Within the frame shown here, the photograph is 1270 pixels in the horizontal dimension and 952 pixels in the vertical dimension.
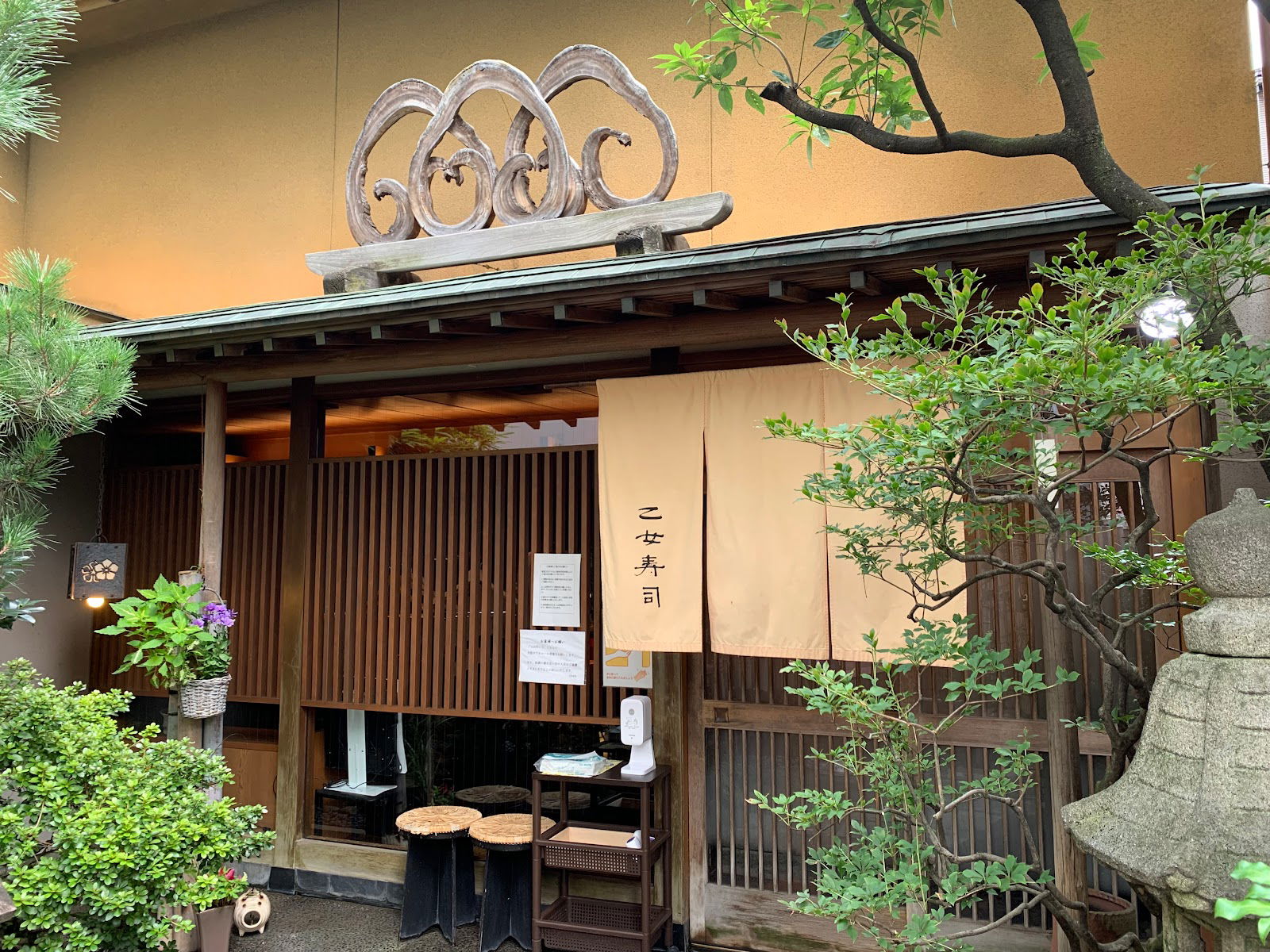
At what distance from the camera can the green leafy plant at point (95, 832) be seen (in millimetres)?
4121

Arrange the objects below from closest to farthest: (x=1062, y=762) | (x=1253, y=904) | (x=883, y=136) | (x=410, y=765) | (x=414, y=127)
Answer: (x=1253, y=904) < (x=883, y=136) < (x=1062, y=762) < (x=410, y=765) < (x=414, y=127)

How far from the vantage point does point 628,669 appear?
571 centimetres

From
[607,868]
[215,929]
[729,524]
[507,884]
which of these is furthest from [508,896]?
[729,524]

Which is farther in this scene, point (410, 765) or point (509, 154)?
point (410, 765)

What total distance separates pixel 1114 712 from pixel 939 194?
12.5 feet

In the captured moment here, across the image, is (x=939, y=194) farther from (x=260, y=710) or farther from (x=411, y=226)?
(x=260, y=710)

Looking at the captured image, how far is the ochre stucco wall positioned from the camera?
556cm

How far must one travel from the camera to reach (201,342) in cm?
541

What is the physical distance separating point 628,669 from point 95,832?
2.97 m

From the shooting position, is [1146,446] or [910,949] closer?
[910,949]

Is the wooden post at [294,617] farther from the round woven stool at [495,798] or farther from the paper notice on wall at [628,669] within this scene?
the paper notice on wall at [628,669]

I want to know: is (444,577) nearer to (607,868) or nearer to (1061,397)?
(607,868)

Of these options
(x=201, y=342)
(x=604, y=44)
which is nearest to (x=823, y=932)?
(x=201, y=342)

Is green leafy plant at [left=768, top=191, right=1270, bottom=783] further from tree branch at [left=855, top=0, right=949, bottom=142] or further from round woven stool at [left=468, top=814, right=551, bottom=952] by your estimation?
round woven stool at [left=468, top=814, right=551, bottom=952]
